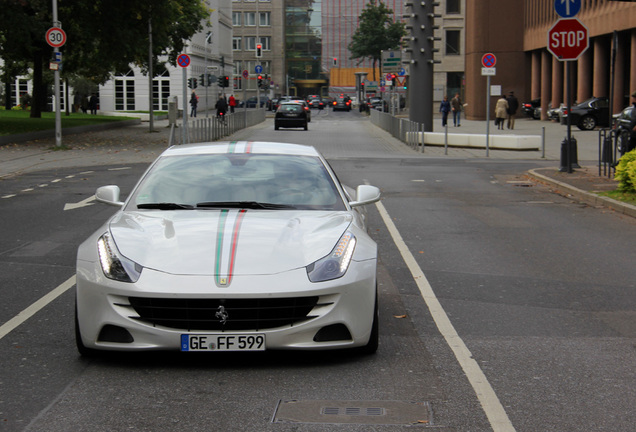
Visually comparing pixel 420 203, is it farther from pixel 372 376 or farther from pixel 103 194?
pixel 372 376

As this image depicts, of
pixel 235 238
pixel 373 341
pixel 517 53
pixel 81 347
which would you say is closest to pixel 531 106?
pixel 517 53

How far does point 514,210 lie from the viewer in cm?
1502

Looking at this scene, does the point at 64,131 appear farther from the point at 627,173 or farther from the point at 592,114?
the point at 627,173

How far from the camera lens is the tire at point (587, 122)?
154ft

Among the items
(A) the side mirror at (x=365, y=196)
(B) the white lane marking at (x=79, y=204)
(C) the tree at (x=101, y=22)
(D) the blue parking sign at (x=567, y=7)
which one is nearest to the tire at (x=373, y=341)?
(A) the side mirror at (x=365, y=196)

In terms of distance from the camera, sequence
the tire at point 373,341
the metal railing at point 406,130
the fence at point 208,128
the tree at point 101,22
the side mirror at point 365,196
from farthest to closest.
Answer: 1. the metal railing at point 406,130
2. the fence at point 208,128
3. the tree at point 101,22
4. the side mirror at point 365,196
5. the tire at point 373,341

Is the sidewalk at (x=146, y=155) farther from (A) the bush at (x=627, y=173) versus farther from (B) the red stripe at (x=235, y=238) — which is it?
(B) the red stripe at (x=235, y=238)

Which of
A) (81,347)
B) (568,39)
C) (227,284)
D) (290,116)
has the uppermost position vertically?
(568,39)

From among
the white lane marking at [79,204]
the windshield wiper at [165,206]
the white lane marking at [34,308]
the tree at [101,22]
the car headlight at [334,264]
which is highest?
the tree at [101,22]

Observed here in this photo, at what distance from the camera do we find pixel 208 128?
36.1m

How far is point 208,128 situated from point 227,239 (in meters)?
30.7

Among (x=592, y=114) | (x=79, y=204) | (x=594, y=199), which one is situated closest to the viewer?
(x=79, y=204)

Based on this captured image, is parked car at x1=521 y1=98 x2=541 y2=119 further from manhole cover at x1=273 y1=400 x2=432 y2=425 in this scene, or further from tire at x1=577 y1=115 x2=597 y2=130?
manhole cover at x1=273 y1=400 x2=432 y2=425

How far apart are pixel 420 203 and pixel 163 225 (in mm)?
10289
